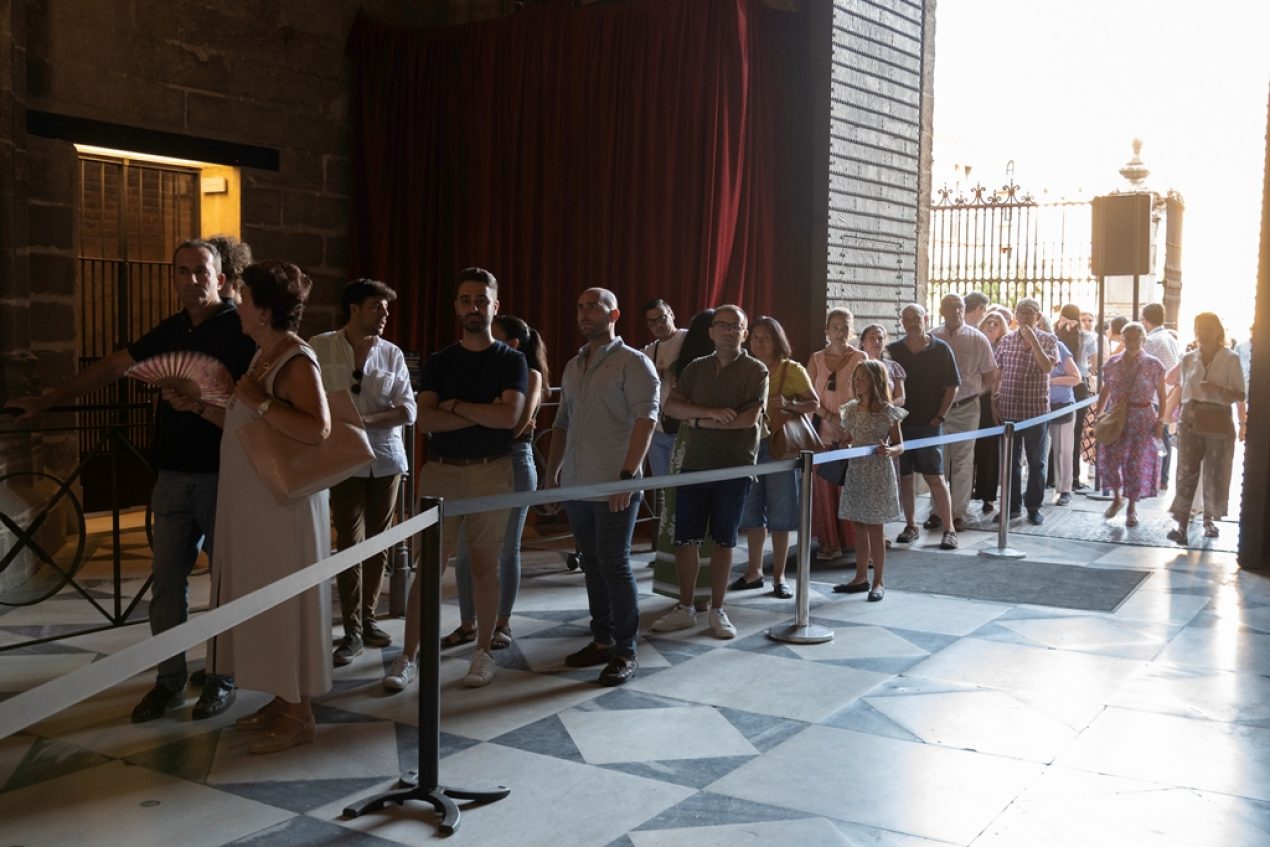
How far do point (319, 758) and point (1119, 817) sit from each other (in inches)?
98.1

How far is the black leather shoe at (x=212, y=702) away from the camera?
4.68m

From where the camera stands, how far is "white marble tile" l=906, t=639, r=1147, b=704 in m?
5.16

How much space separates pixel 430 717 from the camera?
147 inches

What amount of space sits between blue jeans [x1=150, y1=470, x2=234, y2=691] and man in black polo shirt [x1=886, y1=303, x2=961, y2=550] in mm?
5069

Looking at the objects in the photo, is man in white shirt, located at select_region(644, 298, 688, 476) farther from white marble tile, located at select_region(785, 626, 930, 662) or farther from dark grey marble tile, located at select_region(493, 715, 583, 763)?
dark grey marble tile, located at select_region(493, 715, 583, 763)

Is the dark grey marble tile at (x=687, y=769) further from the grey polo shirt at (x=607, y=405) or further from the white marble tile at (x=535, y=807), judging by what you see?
the grey polo shirt at (x=607, y=405)

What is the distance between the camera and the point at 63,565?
7.42 metres

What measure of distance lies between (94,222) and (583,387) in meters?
5.08

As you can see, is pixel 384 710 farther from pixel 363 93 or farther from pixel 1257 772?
pixel 363 93

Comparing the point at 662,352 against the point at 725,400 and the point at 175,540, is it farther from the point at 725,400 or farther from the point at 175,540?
the point at 175,540

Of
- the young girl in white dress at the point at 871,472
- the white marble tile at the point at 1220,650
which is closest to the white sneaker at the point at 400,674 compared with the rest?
the young girl in white dress at the point at 871,472

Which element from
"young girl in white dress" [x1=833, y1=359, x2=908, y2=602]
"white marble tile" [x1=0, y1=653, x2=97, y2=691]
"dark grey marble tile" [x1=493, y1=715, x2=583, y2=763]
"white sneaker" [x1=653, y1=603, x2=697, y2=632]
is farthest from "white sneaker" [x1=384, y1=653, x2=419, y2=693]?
"young girl in white dress" [x1=833, y1=359, x2=908, y2=602]

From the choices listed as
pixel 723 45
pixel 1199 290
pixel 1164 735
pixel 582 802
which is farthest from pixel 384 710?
pixel 1199 290

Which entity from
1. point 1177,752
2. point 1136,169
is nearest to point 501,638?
point 1177,752
